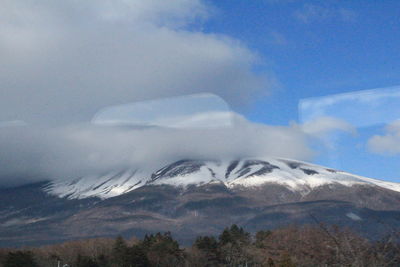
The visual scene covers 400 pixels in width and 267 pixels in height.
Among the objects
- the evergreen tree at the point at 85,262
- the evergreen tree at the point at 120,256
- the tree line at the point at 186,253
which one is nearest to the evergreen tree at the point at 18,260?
the tree line at the point at 186,253

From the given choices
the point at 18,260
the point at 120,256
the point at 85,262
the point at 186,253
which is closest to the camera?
the point at 18,260

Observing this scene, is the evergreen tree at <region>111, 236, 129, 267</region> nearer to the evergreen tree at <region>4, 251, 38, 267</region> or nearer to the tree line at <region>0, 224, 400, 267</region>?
the tree line at <region>0, 224, 400, 267</region>

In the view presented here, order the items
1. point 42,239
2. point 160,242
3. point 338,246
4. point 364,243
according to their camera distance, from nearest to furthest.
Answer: point 338,246 < point 364,243 < point 160,242 < point 42,239

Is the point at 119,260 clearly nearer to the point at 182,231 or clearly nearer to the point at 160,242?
the point at 160,242

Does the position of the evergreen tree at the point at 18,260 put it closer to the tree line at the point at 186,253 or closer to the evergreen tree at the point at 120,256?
the tree line at the point at 186,253

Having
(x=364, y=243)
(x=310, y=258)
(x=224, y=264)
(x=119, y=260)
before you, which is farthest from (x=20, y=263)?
(x=364, y=243)

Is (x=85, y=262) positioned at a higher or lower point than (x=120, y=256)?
lower

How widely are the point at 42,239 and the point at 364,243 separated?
196040 mm

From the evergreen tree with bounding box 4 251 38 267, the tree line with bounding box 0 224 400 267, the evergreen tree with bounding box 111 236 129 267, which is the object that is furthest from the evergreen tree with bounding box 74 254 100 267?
the evergreen tree with bounding box 4 251 38 267

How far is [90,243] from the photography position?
70188mm

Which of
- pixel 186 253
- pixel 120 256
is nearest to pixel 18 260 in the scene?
pixel 120 256

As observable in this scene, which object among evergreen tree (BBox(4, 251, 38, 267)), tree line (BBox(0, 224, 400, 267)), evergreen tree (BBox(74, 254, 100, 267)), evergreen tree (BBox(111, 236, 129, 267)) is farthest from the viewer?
evergreen tree (BBox(74, 254, 100, 267))

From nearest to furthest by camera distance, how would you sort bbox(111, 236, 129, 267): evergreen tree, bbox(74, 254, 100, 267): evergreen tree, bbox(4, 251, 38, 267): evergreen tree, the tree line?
→ 1. bbox(4, 251, 38, 267): evergreen tree
2. the tree line
3. bbox(111, 236, 129, 267): evergreen tree
4. bbox(74, 254, 100, 267): evergreen tree

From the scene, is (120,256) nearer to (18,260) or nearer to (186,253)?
(18,260)
